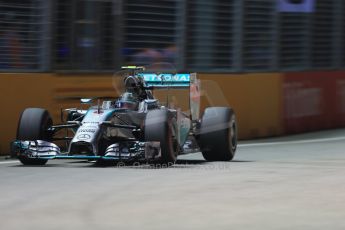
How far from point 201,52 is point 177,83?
4.23 meters

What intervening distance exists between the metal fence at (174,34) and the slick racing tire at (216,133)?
3.24 metres

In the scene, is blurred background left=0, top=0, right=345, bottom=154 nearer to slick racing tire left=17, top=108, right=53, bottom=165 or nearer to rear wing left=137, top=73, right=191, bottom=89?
slick racing tire left=17, top=108, right=53, bottom=165

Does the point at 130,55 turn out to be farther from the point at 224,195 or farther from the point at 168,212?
the point at 168,212

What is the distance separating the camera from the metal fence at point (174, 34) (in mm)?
13586

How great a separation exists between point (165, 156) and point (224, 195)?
2461mm

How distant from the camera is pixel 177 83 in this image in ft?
39.9

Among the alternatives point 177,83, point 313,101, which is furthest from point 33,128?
point 313,101

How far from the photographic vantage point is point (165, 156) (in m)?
10.6

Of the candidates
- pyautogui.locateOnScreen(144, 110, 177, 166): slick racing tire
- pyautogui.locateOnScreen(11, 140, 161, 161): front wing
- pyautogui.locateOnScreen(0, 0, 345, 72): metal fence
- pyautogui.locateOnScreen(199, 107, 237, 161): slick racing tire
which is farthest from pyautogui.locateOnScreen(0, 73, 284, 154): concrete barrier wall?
pyautogui.locateOnScreen(11, 140, 161, 161): front wing

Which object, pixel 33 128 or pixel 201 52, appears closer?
pixel 33 128

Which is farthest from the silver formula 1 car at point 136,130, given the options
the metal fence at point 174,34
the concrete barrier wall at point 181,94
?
the metal fence at point 174,34

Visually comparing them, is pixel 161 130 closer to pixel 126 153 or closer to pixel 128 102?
pixel 126 153

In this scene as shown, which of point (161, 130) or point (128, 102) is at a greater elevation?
point (128, 102)

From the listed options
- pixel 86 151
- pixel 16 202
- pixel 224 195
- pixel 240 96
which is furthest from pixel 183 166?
pixel 240 96
